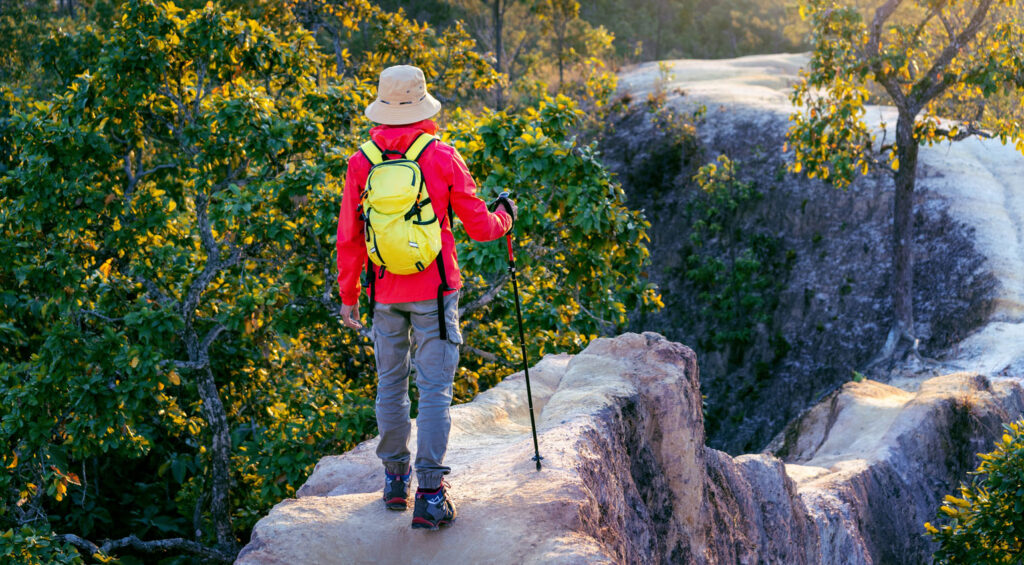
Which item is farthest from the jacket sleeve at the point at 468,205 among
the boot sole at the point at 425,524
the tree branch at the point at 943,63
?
the tree branch at the point at 943,63

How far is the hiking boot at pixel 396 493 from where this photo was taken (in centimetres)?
468

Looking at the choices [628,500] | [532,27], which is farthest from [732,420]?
[532,27]

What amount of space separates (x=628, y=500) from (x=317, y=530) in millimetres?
2312

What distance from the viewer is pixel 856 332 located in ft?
64.1

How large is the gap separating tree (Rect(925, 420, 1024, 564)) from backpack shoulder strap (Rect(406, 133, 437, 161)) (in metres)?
6.26

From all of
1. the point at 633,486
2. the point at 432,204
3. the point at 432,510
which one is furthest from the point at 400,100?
the point at 633,486

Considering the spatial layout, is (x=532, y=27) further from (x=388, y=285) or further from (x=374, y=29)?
(x=388, y=285)

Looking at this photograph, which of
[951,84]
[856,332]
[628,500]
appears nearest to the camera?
[628,500]

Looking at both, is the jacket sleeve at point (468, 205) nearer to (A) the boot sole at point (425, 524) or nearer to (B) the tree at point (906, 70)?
(A) the boot sole at point (425, 524)

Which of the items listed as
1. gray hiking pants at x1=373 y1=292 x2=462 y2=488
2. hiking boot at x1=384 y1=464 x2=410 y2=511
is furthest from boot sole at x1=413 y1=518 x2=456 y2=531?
hiking boot at x1=384 y1=464 x2=410 y2=511

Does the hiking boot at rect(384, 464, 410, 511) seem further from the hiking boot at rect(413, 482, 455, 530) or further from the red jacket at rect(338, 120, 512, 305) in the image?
the red jacket at rect(338, 120, 512, 305)

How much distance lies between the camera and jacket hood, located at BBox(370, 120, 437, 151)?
438 cm

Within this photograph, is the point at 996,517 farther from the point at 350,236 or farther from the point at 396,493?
the point at 350,236

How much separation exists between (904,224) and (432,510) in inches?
593
